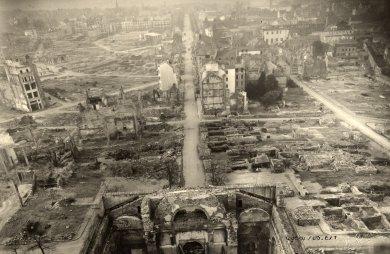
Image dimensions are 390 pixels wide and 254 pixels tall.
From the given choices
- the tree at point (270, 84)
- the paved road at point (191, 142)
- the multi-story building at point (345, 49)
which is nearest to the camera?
the paved road at point (191, 142)

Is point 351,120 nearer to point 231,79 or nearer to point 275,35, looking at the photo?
point 231,79

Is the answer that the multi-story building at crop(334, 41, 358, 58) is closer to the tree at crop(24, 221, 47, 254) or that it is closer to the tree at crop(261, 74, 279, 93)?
the tree at crop(261, 74, 279, 93)

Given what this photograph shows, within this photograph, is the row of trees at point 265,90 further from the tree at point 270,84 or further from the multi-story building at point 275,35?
the multi-story building at point 275,35

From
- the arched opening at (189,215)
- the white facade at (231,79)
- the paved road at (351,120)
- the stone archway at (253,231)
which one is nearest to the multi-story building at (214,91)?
the white facade at (231,79)

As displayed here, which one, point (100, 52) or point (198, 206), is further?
point (100, 52)

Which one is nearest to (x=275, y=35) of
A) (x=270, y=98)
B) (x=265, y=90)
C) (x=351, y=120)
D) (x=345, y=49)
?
(x=345, y=49)

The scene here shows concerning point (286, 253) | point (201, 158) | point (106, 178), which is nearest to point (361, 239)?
point (286, 253)

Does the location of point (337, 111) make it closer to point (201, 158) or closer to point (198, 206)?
point (201, 158)
